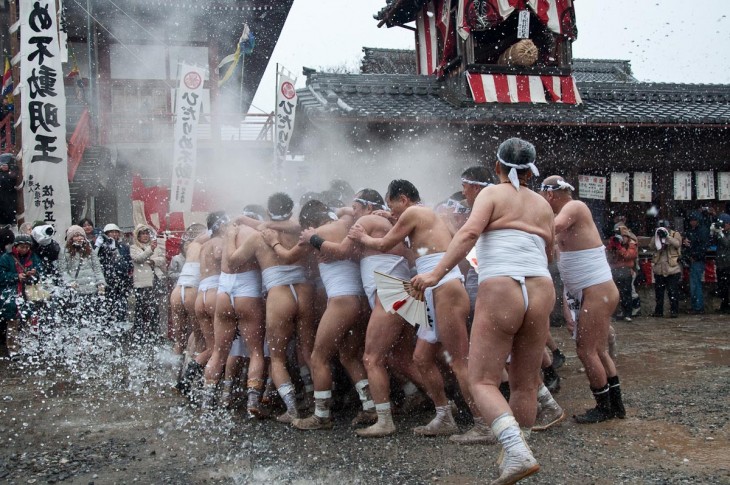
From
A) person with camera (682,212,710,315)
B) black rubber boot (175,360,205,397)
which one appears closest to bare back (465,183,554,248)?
black rubber boot (175,360,205,397)

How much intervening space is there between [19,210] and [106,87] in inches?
305

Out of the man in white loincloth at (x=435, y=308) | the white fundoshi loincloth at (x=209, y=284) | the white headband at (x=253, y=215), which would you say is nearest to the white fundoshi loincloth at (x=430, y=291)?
the man in white loincloth at (x=435, y=308)

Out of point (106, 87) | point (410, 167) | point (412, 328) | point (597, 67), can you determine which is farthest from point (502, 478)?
point (597, 67)

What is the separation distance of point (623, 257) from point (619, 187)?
1.63 meters

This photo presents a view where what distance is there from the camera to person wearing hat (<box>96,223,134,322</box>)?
31.6 ft

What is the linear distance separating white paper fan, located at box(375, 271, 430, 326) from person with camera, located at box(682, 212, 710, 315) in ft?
30.7

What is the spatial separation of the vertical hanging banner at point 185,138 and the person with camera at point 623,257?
8.17 m

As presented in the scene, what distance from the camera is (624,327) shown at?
33.6 feet

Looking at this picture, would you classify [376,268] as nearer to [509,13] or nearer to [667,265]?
[667,265]

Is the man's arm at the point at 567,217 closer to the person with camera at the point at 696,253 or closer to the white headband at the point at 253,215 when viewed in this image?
the white headband at the point at 253,215

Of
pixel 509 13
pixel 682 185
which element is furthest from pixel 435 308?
pixel 682 185

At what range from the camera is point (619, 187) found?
38.4ft

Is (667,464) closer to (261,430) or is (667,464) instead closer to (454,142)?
(261,430)

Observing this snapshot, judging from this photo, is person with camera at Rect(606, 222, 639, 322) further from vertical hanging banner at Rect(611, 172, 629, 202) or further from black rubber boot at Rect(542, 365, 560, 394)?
black rubber boot at Rect(542, 365, 560, 394)
